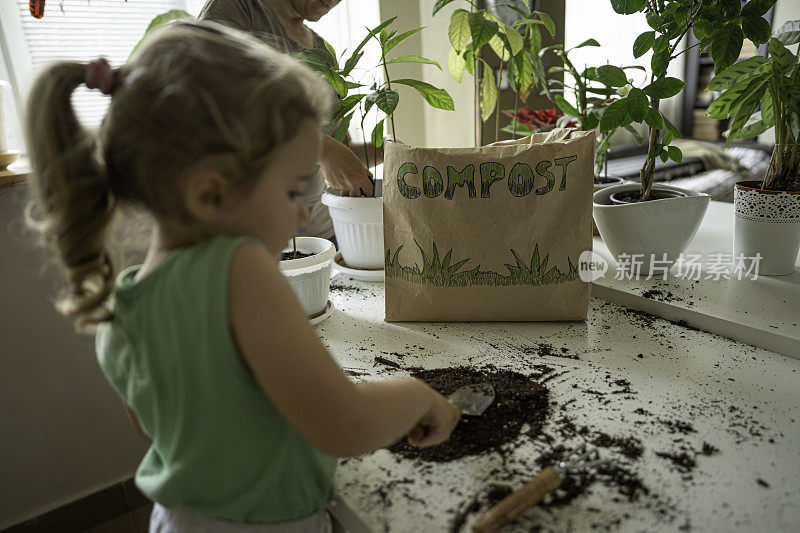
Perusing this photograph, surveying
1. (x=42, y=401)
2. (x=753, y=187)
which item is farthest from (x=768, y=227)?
(x=42, y=401)

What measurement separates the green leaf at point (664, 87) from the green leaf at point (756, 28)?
5.1 inches

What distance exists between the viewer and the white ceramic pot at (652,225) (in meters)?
1.02

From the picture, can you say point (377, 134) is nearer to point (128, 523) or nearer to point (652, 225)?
point (652, 225)

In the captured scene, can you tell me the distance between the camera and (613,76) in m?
0.99

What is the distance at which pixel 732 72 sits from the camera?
102cm

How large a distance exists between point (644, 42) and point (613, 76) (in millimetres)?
79

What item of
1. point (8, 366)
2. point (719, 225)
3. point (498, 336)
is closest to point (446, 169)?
point (498, 336)

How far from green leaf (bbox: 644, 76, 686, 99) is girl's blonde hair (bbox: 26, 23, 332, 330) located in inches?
28.3

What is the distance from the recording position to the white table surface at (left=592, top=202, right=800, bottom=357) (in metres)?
0.85

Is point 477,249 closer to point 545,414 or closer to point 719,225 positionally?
point 545,414

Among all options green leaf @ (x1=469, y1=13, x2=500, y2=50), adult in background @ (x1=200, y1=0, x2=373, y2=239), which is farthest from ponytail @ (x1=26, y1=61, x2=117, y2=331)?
green leaf @ (x1=469, y1=13, x2=500, y2=50)

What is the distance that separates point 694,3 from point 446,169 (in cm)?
55

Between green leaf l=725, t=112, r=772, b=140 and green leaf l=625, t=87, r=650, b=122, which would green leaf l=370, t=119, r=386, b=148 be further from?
green leaf l=725, t=112, r=772, b=140

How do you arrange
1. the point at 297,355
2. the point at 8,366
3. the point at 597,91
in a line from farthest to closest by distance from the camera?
1. the point at 8,366
2. the point at 597,91
3. the point at 297,355
